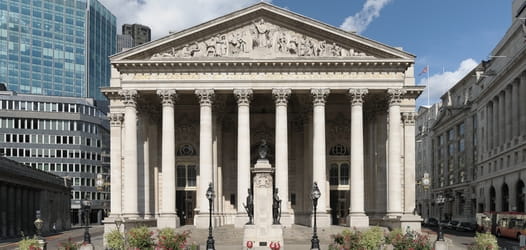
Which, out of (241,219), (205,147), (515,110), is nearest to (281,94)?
(205,147)

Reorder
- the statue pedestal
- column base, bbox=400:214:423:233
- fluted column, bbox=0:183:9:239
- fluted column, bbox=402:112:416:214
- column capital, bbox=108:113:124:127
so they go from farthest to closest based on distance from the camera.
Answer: fluted column, bbox=0:183:9:239 → column capital, bbox=108:113:124:127 → fluted column, bbox=402:112:416:214 → column base, bbox=400:214:423:233 → the statue pedestal

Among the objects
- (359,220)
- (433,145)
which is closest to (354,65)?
(359,220)

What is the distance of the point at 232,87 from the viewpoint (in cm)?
5591

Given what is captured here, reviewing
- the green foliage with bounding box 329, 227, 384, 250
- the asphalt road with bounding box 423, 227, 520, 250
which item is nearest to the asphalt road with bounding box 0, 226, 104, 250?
the green foliage with bounding box 329, 227, 384, 250

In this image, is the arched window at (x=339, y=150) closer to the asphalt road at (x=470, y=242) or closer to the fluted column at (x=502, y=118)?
the asphalt road at (x=470, y=242)

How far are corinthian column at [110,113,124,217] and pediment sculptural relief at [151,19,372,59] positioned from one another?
10511 millimetres

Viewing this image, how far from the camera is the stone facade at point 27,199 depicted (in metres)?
67.5

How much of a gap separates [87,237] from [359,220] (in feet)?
84.3

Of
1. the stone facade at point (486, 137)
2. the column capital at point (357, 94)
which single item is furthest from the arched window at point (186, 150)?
the stone facade at point (486, 137)

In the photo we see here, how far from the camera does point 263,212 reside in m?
40.5

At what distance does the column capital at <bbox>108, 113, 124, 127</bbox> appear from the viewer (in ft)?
206

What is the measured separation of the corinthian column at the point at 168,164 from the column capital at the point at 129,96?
2.24 meters

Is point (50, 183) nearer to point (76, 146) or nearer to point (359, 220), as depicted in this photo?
point (76, 146)

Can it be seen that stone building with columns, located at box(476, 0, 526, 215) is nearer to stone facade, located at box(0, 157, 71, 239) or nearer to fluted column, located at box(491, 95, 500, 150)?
fluted column, located at box(491, 95, 500, 150)
